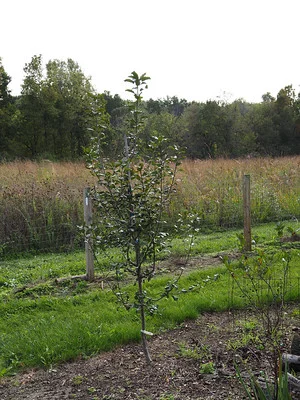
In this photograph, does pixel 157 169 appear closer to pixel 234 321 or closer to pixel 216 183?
pixel 234 321

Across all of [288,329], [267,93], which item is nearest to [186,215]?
[288,329]

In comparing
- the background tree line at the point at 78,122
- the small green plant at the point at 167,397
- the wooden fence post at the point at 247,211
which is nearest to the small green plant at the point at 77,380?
the small green plant at the point at 167,397

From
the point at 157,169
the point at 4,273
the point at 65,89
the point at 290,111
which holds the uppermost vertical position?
the point at 65,89

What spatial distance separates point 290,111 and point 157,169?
30.5 meters

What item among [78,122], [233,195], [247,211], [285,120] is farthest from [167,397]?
[285,120]

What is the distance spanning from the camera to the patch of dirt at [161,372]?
3018 mm

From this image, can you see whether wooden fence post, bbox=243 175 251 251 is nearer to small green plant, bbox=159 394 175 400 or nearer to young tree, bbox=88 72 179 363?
young tree, bbox=88 72 179 363

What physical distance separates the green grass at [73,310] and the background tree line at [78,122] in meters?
17.8

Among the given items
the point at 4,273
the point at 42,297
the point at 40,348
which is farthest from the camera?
the point at 4,273

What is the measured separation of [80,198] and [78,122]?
58.4 feet

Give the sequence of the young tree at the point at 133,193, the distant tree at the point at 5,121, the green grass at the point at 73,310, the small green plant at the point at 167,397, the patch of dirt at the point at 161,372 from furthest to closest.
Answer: the distant tree at the point at 5,121 → the green grass at the point at 73,310 → the young tree at the point at 133,193 → the patch of dirt at the point at 161,372 → the small green plant at the point at 167,397

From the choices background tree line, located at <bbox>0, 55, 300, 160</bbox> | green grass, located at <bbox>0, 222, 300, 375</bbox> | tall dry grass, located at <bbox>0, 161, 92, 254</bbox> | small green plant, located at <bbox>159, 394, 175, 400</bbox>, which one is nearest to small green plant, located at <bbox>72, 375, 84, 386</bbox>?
green grass, located at <bbox>0, 222, 300, 375</bbox>

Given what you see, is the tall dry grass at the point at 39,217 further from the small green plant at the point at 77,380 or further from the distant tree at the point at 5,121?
the distant tree at the point at 5,121

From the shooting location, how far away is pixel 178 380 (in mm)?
3160
